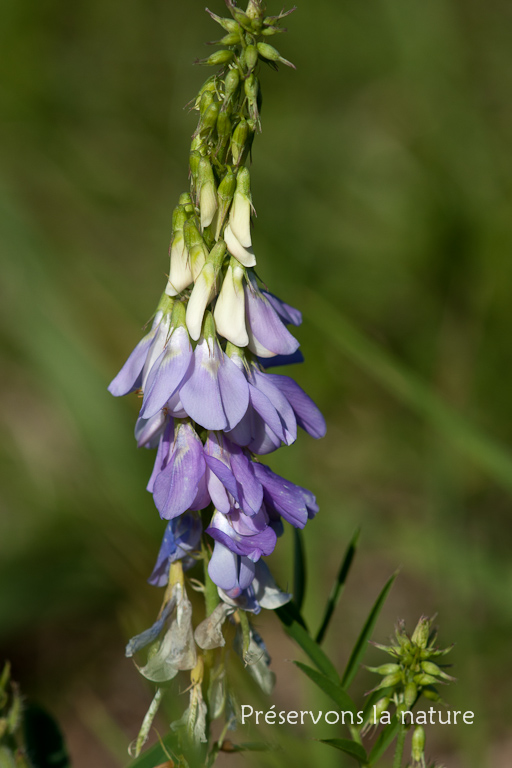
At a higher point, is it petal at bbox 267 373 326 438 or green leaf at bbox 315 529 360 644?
petal at bbox 267 373 326 438

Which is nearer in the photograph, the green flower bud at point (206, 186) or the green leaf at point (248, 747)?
the green flower bud at point (206, 186)

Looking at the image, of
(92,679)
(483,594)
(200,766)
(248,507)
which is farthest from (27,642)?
(248,507)

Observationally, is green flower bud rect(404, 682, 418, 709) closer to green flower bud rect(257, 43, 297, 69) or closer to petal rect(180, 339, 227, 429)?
petal rect(180, 339, 227, 429)

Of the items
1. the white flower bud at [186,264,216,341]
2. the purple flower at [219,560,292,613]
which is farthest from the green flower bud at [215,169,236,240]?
the purple flower at [219,560,292,613]

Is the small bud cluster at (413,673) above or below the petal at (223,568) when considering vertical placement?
below

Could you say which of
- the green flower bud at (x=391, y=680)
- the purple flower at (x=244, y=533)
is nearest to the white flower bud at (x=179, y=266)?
the purple flower at (x=244, y=533)

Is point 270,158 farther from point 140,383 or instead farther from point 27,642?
point 140,383

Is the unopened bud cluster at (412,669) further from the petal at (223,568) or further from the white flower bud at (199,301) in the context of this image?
the white flower bud at (199,301)
